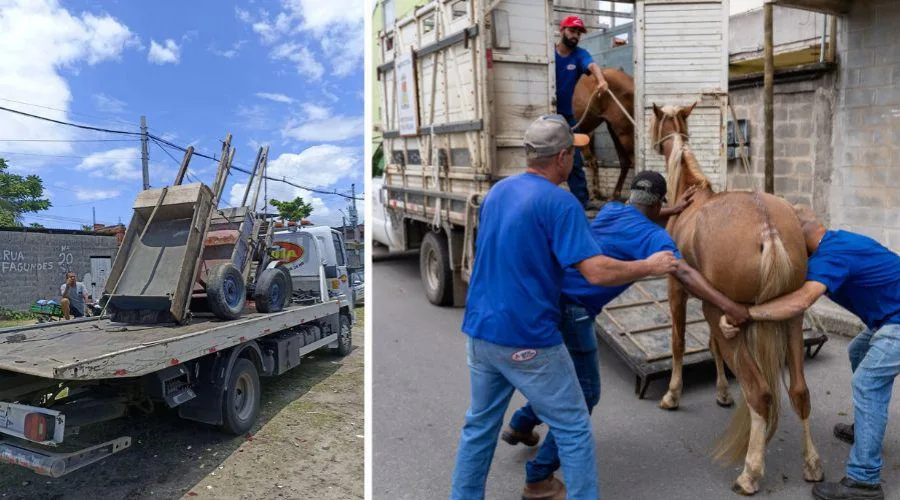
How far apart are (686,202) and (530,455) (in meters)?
1.75

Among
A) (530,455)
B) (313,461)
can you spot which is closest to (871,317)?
(530,455)

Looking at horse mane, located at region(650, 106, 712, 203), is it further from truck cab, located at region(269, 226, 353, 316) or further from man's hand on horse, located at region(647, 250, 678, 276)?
truck cab, located at region(269, 226, 353, 316)

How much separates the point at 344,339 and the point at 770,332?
5.28m

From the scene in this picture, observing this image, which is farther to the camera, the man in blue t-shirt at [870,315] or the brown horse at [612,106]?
the brown horse at [612,106]

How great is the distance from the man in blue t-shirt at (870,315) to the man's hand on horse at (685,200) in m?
0.89

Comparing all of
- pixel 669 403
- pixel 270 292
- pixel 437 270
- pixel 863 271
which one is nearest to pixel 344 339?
pixel 437 270

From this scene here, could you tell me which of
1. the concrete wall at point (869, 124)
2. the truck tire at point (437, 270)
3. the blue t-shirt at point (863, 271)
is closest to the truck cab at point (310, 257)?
the truck tire at point (437, 270)

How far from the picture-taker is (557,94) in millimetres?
6512

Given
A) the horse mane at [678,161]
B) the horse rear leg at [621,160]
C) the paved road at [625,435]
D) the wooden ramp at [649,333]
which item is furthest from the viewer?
the horse rear leg at [621,160]

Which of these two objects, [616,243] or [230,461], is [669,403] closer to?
[616,243]

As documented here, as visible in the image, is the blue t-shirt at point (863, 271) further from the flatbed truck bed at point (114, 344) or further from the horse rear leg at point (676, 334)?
the flatbed truck bed at point (114, 344)

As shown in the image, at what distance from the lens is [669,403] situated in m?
4.34

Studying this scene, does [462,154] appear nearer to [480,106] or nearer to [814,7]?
[480,106]

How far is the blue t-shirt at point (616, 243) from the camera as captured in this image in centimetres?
286
